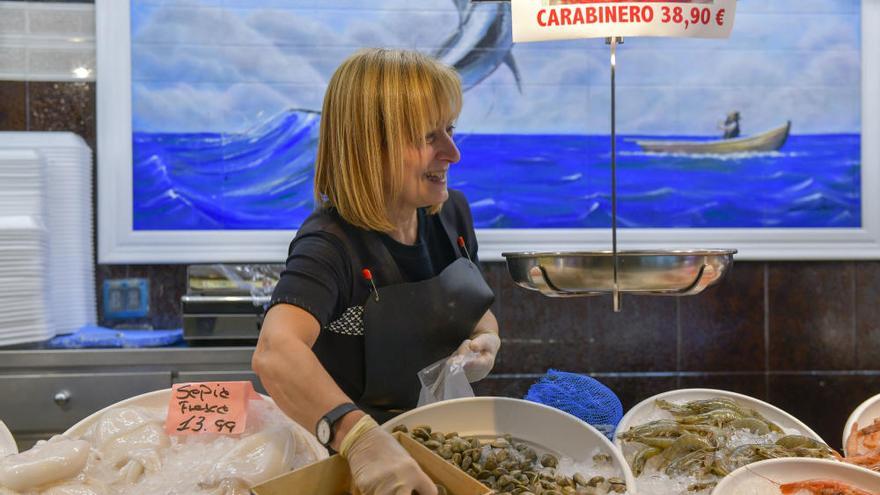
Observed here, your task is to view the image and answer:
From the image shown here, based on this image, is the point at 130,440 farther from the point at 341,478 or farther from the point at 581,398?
the point at 581,398

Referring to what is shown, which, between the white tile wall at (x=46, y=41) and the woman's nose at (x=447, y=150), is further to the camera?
the white tile wall at (x=46, y=41)

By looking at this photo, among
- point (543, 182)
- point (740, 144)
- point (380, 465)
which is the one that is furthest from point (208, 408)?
point (740, 144)

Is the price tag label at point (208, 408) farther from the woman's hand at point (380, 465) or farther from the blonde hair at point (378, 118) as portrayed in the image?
the blonde hair at point (378, 118)

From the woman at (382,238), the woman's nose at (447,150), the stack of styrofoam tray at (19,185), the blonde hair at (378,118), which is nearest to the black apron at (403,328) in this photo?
the woman at (382,238)

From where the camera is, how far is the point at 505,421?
1366mm

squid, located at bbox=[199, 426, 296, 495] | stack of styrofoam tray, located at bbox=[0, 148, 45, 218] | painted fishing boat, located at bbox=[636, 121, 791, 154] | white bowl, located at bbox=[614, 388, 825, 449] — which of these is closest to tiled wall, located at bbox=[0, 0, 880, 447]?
stack of styrofoam tray, located at bbox=[0, 148, 45, 218]

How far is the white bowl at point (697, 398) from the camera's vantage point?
1.41 meters

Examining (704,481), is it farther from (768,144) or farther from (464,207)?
(768,144)

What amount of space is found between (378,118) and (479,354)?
0.60m

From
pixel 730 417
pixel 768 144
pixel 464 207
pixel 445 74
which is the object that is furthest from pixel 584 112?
pixel 730 417

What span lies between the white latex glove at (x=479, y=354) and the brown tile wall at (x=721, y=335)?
1.60 m

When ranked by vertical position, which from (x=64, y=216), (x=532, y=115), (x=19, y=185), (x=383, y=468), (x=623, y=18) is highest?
(x=532, y=115)

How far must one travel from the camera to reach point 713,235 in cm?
337

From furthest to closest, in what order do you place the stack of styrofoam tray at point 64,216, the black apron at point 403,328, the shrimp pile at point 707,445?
the stack of styrofoam tray at point 64,216 → the black apron at point 403,328 → the shrimp pile at point 707,445
